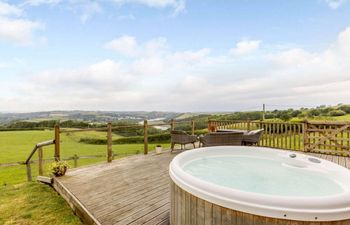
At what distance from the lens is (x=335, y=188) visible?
2832mm

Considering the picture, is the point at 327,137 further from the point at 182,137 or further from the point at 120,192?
the point at 120,192

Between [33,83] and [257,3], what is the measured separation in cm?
1413

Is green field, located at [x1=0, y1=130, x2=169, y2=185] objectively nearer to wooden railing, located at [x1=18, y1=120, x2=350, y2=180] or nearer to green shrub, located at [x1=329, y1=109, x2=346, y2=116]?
wooden railing, located at [x1=18, y1=120, x2=350, y2=180]

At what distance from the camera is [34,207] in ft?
12.3

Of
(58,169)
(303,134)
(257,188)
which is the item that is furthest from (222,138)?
(58,169)

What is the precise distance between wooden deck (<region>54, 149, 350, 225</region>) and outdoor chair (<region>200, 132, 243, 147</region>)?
1437 millimetres

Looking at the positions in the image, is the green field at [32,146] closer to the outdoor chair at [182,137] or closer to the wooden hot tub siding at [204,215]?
the outdoor chair at [182,137]

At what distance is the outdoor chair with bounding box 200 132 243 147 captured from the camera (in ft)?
19.9

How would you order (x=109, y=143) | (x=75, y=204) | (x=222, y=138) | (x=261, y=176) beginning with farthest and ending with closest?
(x=222, y=138) < (x=109, y=143) < (x=261, y=176) < (x=75, y=204)

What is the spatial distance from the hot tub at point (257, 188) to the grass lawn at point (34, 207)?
2.00m

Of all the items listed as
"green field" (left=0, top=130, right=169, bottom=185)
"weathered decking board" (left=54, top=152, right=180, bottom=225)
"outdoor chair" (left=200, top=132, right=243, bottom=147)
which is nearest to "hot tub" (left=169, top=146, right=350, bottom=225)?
"weathered decking board" (left=54, top=152, right=180, bottom=225)

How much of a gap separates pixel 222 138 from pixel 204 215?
4197mm

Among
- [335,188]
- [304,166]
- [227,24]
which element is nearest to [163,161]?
[304,166]

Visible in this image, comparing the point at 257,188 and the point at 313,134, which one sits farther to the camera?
the point at 313,134
